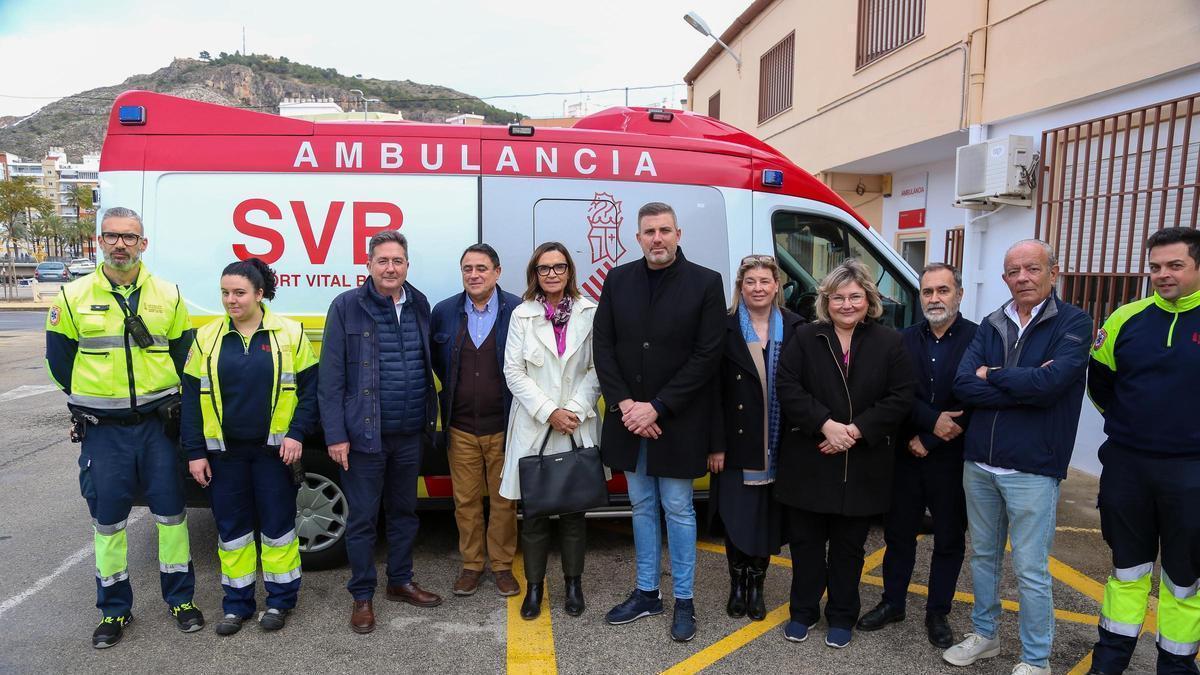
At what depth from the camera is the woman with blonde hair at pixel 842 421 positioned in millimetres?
2895

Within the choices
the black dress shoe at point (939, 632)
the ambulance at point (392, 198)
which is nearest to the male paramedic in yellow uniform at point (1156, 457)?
the black dress shoe at point (939, 632)

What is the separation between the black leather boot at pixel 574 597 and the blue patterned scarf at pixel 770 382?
0.95 m

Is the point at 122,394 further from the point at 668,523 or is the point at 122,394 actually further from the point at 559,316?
the point at 668,523

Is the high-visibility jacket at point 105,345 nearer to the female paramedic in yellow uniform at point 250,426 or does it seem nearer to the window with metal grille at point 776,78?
the female paramedic in yellow uniform at point 250,426

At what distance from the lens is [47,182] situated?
307 ft

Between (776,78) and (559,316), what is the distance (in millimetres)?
11183

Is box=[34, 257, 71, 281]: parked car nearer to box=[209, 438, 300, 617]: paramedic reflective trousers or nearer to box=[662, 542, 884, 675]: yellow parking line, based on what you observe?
box=[209, 438, 300, 617]: paramedic reflective trousers

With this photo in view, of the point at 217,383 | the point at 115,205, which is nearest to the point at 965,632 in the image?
the point at 217,383

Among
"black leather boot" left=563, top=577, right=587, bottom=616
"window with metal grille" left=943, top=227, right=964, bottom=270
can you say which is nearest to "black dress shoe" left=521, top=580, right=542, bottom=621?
"black leather boot" left=563, top=577, right=587, bottom=616

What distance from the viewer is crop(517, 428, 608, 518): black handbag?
3.15 metres

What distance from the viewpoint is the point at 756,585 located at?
3346mm

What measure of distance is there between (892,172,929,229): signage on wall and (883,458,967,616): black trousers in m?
7.12

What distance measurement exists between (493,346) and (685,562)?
1321 mm

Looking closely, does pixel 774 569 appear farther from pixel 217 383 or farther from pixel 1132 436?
pixel 217 383
